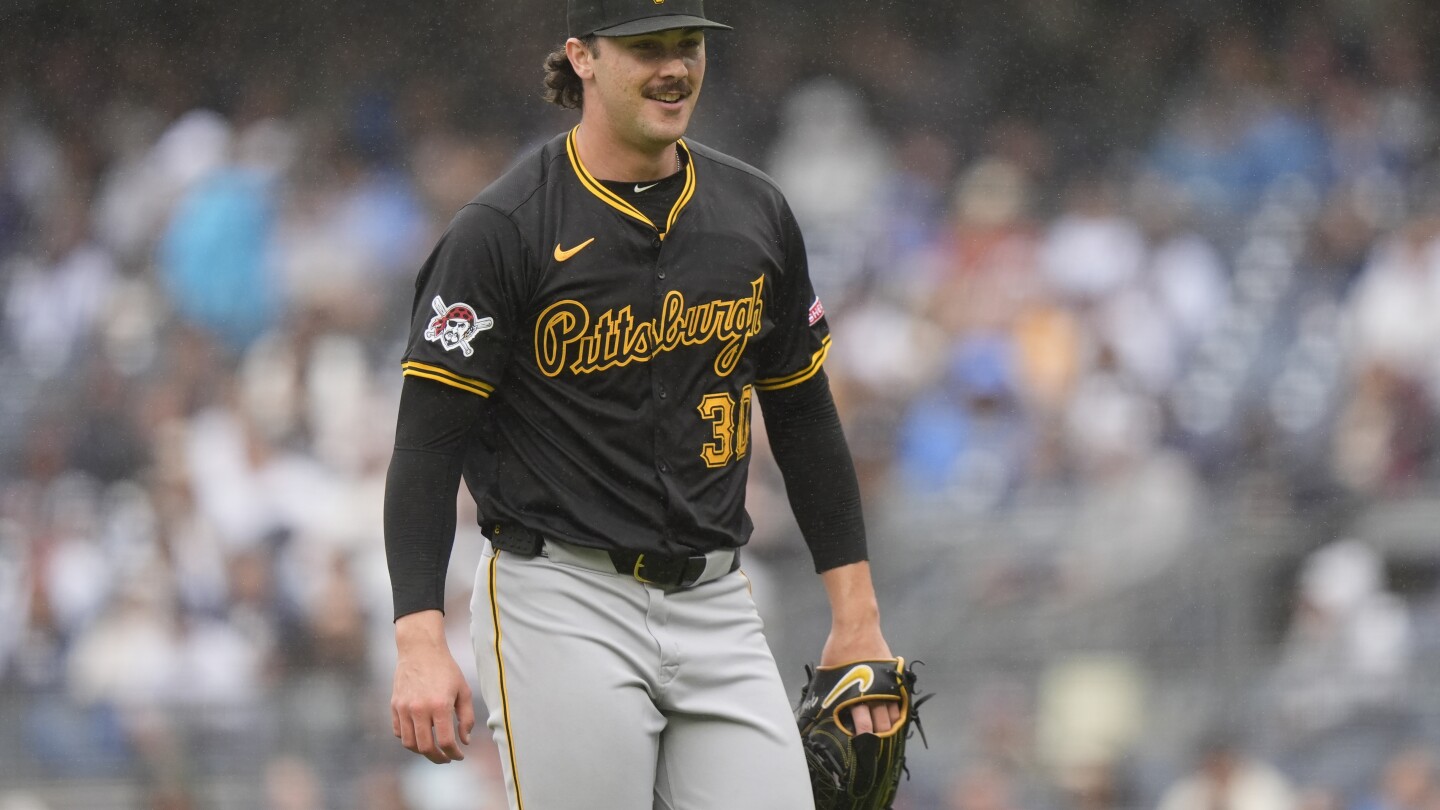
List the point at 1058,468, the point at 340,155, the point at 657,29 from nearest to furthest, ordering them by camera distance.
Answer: the point at 657,29 → the point at 1058,468 → the point at 340,155

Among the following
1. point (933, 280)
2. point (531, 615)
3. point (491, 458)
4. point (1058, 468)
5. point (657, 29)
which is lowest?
point (531, 615)

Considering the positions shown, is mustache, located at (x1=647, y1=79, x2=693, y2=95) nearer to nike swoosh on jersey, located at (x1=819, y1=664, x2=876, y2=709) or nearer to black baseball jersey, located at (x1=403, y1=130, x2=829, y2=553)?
black baseball jersey, located at (x1=403, y1=130, x2=829, y2=553)

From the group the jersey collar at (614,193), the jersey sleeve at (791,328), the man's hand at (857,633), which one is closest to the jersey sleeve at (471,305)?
the jersey collar at (614,193)

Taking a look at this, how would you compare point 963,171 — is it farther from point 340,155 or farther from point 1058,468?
point 340,155

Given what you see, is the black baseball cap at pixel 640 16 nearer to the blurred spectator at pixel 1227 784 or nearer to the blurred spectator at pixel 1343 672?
the blurred spectator at pixel 1227 784

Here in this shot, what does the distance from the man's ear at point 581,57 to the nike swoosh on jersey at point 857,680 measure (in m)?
1.03

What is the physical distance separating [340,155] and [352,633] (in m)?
2.44

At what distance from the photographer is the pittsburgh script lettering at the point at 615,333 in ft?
9.26

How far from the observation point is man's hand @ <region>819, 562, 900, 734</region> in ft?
10.2

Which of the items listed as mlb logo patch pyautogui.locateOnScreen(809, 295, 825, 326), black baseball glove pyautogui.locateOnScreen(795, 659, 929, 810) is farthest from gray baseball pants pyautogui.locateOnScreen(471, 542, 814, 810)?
mlb logo patch pyautogui.locateOnScreen(809, 295, 825, 326)

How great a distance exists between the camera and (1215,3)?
8906 millimetres

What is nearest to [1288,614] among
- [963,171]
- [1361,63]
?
[963,171]

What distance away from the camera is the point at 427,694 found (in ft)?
8.73

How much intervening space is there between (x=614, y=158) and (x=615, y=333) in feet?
0.91
